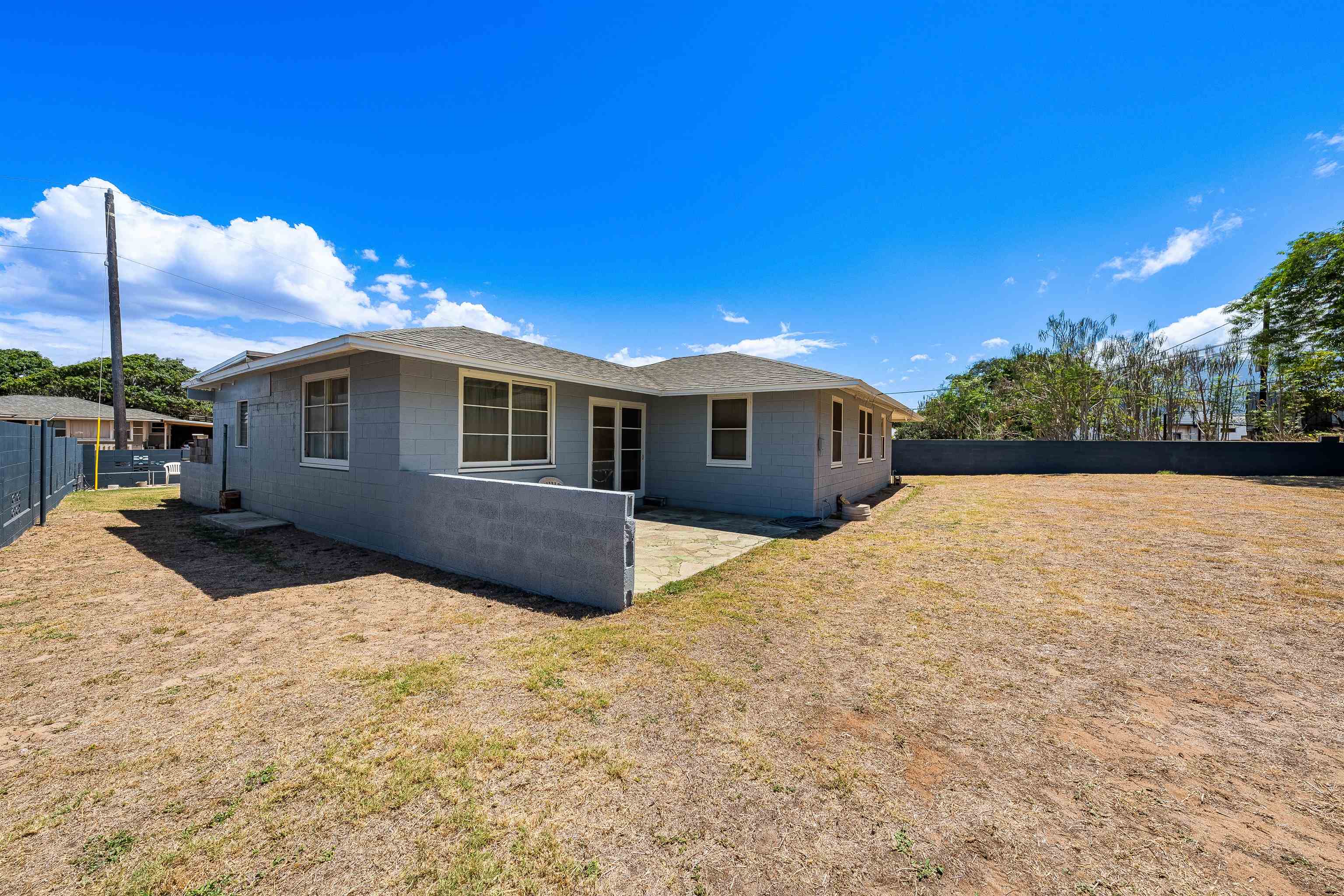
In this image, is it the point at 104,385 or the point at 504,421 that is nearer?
the point at 504,421

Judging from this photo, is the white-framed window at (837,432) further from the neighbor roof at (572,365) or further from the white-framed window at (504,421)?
the white-framed window at (504,421)

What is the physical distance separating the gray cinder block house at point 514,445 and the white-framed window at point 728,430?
31 millimetres

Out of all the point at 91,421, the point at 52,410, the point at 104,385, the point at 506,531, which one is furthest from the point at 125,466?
the point at 104,385

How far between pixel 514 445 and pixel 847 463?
7.22 metres

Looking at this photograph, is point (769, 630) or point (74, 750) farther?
point (769, 630)

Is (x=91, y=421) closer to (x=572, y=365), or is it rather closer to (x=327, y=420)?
(x=327, y=420)

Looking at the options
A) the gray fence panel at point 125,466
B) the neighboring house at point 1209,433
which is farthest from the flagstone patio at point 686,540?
the neighboring house at point 1209,433

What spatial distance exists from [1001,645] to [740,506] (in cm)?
580

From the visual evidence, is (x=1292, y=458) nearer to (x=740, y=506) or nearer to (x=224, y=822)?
(x=740, y=506)

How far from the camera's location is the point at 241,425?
920cm

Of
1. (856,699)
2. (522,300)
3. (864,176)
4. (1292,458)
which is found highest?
(864,176)

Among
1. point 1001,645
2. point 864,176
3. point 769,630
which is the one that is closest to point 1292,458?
point 864,176

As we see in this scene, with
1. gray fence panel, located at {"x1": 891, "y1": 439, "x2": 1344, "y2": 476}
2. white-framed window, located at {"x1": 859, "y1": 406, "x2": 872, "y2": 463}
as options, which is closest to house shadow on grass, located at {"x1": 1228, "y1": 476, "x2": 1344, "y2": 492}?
gray fence panel, located at {"x1": 891, "y1": 439, "x2": 1344, "y2": 476}

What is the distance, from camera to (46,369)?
3288 cm
